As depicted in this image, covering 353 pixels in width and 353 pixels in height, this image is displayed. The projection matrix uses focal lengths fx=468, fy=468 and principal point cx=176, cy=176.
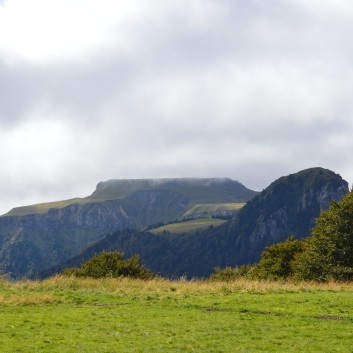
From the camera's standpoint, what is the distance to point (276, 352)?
18.0 m

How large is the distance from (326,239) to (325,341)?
4197 centimetres

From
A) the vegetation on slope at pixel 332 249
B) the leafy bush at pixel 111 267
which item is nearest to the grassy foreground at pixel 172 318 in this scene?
the vegetation on slope at pixel 332 249

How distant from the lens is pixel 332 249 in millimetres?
57844

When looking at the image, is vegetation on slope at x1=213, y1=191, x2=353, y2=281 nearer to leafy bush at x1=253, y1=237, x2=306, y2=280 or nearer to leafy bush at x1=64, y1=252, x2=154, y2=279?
leafy bush at x1=253, y1=237, x2=306, y2=280

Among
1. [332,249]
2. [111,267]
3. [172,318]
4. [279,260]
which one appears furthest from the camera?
[279,260]

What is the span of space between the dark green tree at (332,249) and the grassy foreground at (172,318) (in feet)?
52.2

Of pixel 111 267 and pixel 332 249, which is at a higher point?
pixel 332 249

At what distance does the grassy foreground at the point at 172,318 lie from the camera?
64.1 ft

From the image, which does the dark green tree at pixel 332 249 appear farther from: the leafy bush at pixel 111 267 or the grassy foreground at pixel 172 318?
the leafy bush at pixel 111 267

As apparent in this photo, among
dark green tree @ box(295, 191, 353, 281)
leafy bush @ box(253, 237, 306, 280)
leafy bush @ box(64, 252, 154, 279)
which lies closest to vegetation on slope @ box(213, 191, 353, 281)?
dark green tree @ box(295, 191, 353, 281)

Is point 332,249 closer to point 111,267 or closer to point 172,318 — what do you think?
point 111,267

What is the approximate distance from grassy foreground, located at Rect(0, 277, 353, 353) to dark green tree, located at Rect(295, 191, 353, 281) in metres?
15.9

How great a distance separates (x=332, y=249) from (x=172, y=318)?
3696 cm

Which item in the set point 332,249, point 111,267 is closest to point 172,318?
point 332,249
